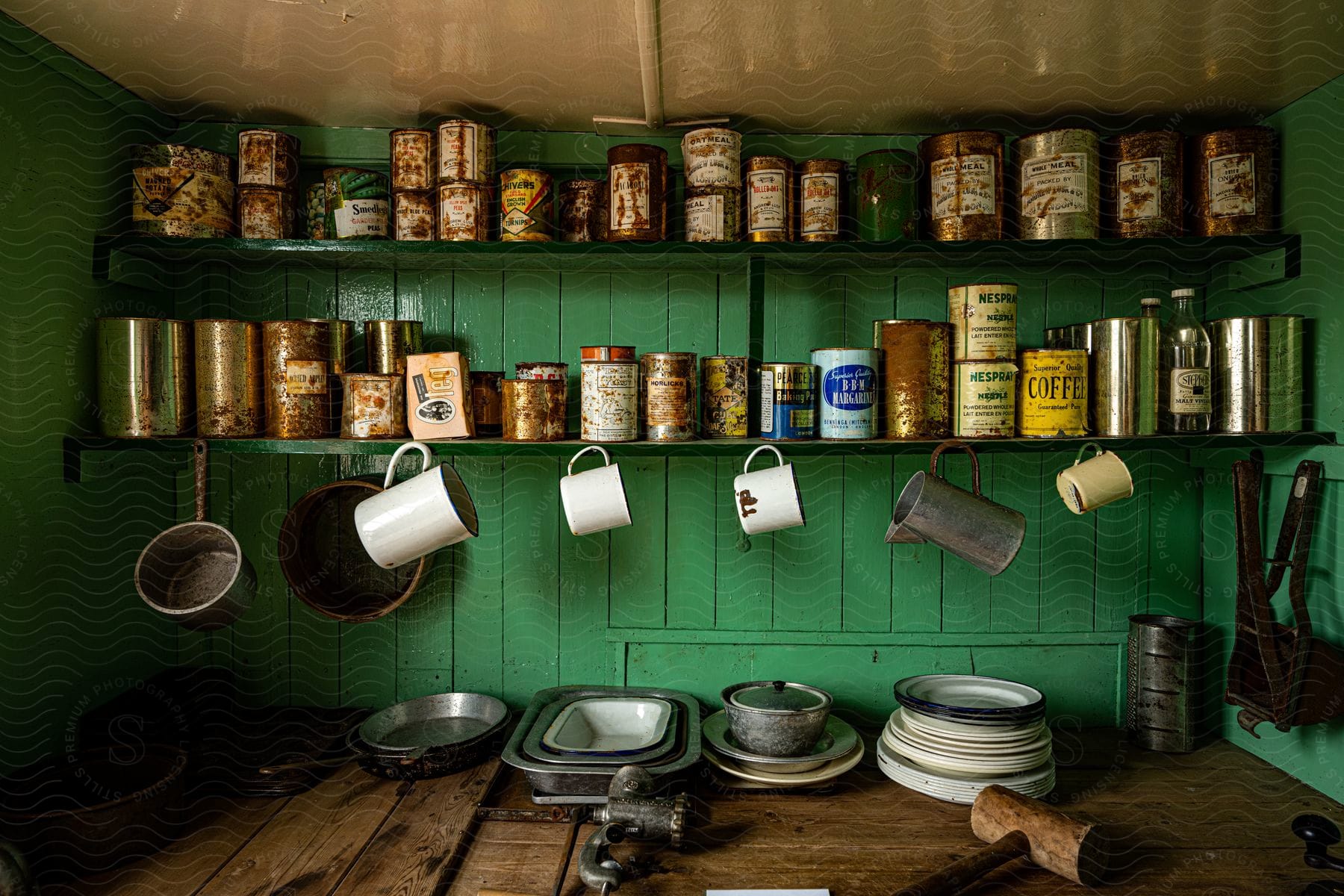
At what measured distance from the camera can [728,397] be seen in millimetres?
1387

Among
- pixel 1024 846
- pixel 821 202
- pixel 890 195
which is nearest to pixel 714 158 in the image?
pixel 821 202

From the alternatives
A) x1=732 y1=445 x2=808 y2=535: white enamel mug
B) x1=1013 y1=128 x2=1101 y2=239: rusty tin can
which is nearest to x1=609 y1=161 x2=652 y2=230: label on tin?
x1=732 y1=445 x2=808 y2=535: white enamel mug

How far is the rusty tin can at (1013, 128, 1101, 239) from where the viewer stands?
136 centimetres

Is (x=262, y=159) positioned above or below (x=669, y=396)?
above

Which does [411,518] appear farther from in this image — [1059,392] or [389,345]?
[1059,392]

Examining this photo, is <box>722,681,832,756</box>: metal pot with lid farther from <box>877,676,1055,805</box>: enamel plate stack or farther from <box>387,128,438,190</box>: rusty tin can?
<box>387,128,438,190</box>: rusty tin can

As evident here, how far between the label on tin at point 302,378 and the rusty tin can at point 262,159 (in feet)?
1.01

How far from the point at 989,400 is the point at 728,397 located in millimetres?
434

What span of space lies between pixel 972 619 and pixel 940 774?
0.37 meters

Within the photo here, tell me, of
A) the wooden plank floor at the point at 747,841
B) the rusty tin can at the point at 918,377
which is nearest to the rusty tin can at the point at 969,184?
the rusty tin can at the point at 918,377

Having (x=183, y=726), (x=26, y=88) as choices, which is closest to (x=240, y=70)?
(x=26, y=88)

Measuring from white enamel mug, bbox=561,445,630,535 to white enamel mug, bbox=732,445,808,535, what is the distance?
19cm

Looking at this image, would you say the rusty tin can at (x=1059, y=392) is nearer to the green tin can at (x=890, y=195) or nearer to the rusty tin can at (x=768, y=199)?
the green tin can at (x=890, y=195)

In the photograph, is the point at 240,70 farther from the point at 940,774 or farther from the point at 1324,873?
the point at 1324,873
